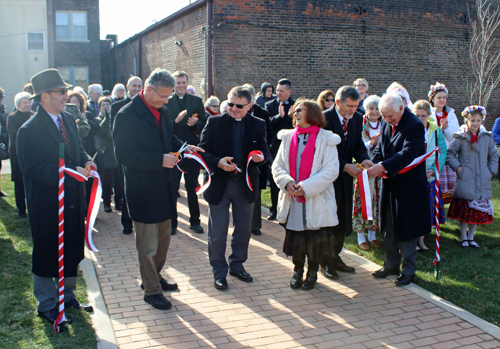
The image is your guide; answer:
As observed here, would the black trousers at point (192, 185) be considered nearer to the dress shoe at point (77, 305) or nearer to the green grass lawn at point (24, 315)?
the green grass lawn at point (24, 315)

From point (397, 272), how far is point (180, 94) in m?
4.29

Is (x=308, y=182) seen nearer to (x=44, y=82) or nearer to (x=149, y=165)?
(x=149, y=165)

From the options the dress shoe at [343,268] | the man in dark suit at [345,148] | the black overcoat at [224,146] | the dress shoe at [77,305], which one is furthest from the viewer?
the dress shoe at [343,268]

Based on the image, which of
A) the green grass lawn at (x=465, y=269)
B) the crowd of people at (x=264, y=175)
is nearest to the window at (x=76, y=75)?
the crowd of people at (x=264, y=175)

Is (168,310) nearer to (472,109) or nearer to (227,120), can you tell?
(227,120)

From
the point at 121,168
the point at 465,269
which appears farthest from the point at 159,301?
the point at 465,269

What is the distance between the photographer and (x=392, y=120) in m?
5.11

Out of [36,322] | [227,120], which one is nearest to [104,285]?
[36,322]

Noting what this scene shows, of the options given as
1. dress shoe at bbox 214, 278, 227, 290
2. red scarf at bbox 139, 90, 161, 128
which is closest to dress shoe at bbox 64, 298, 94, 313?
dress shoe at bbox 214, 278, 227, 290

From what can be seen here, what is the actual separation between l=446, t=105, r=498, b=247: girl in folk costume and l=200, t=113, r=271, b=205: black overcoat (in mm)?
3125

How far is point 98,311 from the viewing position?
4.44m

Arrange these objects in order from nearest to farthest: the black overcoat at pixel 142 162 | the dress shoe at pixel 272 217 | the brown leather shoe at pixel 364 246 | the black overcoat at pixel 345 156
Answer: the black overcoat at pixel 142 162 < the black overcoat at pixel 345 156 < the brown leather shoe at pixel 364 246 < the dress shoe at pixel 272 217

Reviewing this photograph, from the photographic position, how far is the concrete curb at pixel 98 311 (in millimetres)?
3881

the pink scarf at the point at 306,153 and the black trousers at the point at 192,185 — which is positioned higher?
the pink scarf at the point at 306,153
